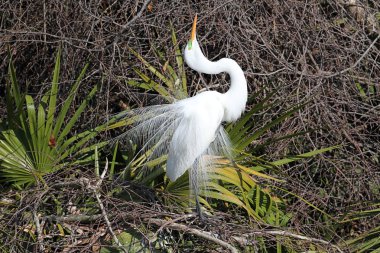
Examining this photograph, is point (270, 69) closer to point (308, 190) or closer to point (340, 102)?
point (340, 102)

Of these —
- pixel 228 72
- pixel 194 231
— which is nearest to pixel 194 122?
pixel 228 72

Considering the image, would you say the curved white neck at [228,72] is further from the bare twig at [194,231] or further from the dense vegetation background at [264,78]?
the bare twig at [194,231]

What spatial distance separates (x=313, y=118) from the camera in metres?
4.32

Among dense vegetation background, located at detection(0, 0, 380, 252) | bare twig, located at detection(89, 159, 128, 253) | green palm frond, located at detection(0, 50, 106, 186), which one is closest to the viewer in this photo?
bare twig, located at detection(89, 159, 128, 253)

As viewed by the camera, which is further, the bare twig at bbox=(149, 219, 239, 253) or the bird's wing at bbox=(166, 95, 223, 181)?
the bird's wing at bbox=(166, 95, 223, 181)

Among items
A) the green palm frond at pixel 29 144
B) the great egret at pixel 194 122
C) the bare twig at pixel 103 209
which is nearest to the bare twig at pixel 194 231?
the bare twig at pixel 103 209

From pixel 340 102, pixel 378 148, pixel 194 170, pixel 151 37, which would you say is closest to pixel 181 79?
pixel 151 37

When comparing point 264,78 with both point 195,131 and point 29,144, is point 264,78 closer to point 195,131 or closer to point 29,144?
point 195,131

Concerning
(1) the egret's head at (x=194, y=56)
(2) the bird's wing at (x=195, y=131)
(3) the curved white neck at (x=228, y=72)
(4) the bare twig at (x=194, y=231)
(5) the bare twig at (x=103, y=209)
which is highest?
(1) the egret's head at (x=194, y=56)

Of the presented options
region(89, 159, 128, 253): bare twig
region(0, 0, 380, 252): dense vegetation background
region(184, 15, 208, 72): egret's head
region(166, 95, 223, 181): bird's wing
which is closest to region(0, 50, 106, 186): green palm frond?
region(0, 0, 380, 252): dense vegetation background

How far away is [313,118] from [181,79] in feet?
2.59

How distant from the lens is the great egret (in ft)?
11.9

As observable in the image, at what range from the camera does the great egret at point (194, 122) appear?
3615 millimetres

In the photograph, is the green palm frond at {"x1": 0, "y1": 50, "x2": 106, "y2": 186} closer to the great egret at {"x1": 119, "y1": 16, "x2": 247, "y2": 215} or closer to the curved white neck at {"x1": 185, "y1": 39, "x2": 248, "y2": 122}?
the great egret at {"x1": 119, "y1": 16, "x2": 247, "y2": 215}
